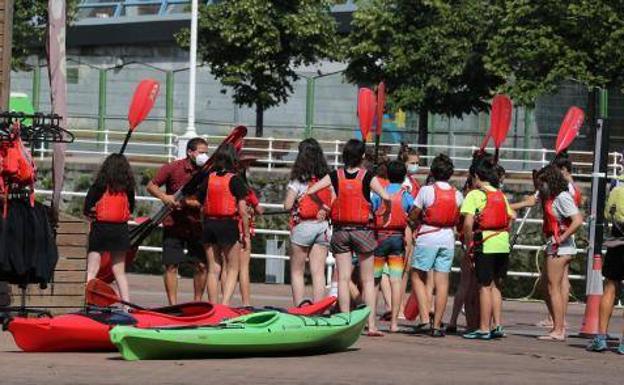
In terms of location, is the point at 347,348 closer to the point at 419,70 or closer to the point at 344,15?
the point at 419,70

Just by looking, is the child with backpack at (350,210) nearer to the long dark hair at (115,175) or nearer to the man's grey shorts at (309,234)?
the man's grey shorts at (309,234)

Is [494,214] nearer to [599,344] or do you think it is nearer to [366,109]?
[599,344]

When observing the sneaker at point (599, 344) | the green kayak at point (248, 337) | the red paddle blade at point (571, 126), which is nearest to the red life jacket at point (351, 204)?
the green kayak at point (248, 337)

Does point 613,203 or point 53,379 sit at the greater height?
point 613,203

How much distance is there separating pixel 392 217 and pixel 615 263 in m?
2.11

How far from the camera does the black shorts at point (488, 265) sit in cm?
1498

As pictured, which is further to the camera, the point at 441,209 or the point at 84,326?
the point at 441,209

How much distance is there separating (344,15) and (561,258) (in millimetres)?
36194

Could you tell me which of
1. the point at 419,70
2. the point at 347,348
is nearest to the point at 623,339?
the point at 347,348

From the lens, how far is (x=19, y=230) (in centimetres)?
1321

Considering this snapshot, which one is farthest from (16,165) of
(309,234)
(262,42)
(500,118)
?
(262,42)

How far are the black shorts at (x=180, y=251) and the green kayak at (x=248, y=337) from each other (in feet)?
9.44

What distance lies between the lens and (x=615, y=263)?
558 inches

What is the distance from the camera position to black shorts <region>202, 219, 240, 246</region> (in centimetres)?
1526
